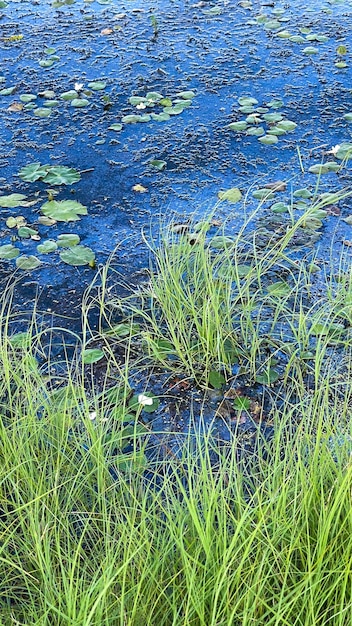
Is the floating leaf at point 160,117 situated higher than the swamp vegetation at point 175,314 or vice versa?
the floating leaf at point 160,117

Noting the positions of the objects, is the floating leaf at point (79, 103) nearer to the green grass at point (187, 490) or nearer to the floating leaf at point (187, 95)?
the floating leaf at point (187, 95)

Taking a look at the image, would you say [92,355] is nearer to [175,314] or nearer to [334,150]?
[175,314]

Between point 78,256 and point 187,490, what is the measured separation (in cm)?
124

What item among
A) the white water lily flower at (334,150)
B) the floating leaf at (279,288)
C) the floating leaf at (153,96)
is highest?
the floating leaf at (153,96)

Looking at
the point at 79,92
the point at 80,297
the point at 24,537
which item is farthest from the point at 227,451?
the point at 79,92

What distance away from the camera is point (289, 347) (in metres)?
→ 2.40

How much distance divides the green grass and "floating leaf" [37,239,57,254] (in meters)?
0.46

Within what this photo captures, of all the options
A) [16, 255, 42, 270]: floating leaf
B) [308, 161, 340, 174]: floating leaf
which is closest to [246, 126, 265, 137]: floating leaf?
[308, 161, 340, 174]: floating leaf

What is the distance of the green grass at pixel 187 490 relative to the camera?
154cm

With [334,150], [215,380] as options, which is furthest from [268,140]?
[215,380]

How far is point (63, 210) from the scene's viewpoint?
123 inches

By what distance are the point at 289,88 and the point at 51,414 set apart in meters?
2.54

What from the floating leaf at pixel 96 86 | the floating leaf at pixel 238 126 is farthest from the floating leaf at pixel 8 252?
the floating leaf at pixel 96 86

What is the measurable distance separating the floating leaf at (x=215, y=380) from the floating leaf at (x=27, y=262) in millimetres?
949
